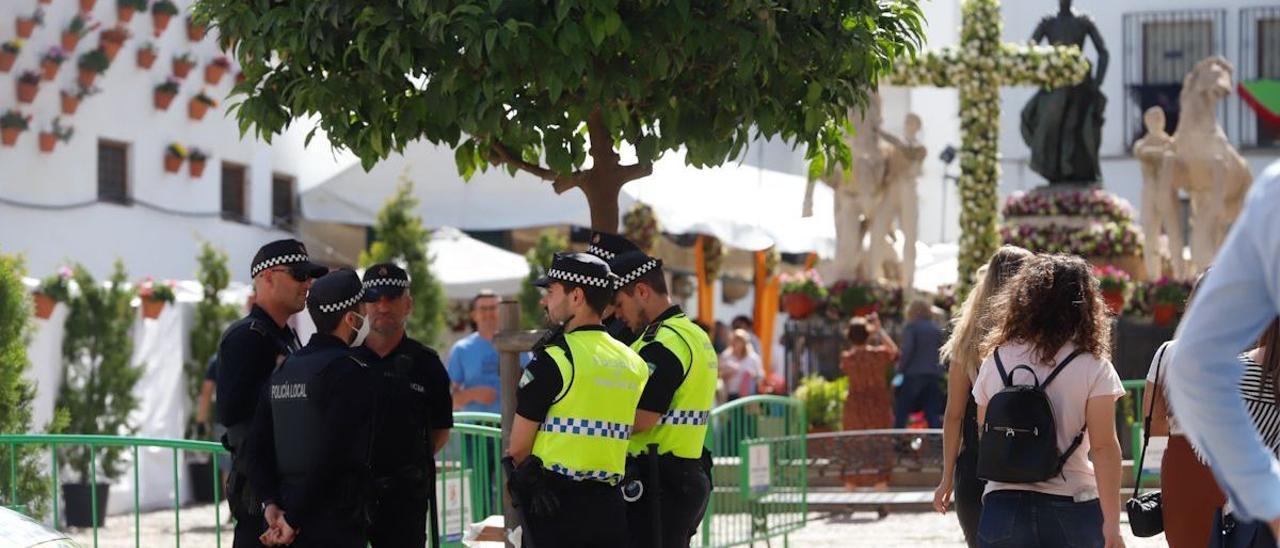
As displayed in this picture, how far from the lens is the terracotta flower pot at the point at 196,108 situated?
2439 centimetres

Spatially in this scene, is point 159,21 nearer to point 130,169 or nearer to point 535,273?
point 130,169

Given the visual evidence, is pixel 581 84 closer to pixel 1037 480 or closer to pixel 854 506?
pixel 1037 480

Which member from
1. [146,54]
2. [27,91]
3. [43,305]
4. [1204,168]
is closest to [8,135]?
[27,91]

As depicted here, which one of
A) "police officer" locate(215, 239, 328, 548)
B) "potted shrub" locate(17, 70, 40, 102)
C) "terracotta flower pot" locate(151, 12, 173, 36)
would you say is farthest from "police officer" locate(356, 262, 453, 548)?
"terracotta flower pot" locate(151, 12, 173, 36)

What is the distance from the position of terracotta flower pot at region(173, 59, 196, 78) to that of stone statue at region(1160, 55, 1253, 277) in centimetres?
1077

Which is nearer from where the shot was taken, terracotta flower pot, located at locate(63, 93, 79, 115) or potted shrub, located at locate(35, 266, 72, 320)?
potted shrub, located at locate(35, 266, 72, 320)

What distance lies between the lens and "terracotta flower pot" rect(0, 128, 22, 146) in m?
21.1

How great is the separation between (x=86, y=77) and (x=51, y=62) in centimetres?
77

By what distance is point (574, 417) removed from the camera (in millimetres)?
6453

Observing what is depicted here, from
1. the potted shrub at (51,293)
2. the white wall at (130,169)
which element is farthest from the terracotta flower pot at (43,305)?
the white wall at (130,169)

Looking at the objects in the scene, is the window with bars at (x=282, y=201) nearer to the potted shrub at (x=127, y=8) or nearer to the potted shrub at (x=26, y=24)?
the potted shrub at (x=127, y=8)

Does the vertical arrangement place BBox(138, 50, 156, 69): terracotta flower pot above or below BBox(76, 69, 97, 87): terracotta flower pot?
above

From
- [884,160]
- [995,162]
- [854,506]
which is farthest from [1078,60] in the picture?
[854,506]

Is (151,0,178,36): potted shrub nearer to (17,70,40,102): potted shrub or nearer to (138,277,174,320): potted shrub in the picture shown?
(17,70,40,102): potted shrub
